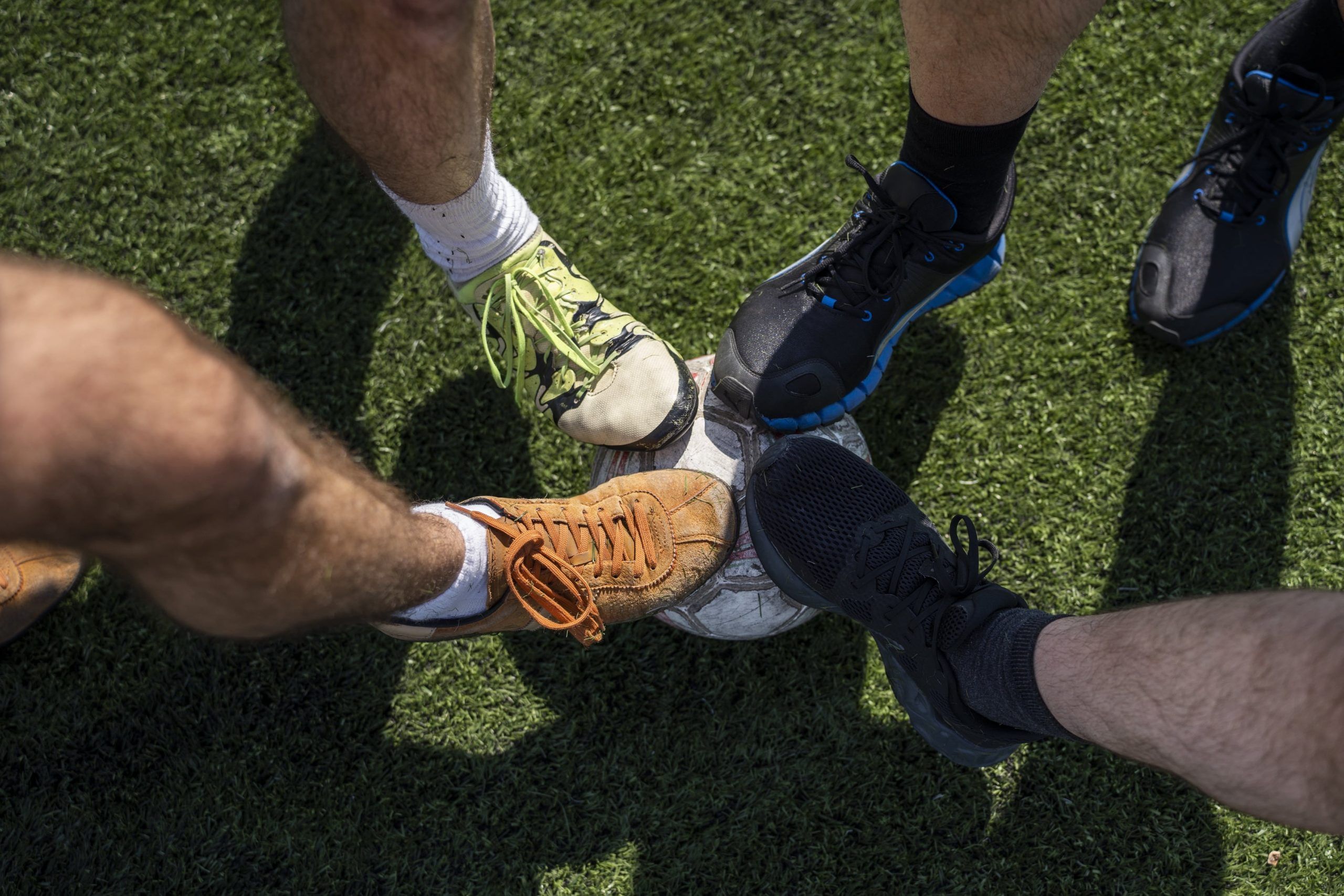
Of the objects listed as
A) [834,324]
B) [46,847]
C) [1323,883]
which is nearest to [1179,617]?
[834,324]

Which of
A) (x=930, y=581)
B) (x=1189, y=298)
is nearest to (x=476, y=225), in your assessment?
(x=930, y=581)

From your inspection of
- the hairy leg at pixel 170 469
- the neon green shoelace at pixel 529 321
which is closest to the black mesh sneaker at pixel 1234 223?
the neon green shoelace at pixel 529 321

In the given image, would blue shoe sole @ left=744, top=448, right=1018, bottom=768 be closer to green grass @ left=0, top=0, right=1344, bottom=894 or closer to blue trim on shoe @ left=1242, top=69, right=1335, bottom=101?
green grass @ left=0, top=0, right=1344, bottom=894

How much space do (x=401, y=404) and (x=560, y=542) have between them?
89 cm

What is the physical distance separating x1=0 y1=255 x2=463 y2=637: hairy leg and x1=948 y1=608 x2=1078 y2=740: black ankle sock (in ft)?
4.21

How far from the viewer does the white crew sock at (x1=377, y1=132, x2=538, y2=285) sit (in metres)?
2.08

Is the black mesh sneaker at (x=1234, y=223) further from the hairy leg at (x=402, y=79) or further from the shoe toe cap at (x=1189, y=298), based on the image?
the hairy leg at (x=402, y=79)

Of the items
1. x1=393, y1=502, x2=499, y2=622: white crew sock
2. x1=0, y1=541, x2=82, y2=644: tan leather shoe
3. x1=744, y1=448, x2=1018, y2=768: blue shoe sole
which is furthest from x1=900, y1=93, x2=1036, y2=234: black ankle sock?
x1=0, y1=541, x2=82, y2=644: tan leather shoe

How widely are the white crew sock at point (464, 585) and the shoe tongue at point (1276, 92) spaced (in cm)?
239

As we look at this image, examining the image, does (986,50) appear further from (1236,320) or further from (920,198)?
(1236,320)

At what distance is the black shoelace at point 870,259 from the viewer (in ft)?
7.29

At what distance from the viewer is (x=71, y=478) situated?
117 cm

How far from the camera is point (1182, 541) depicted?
2.47 m

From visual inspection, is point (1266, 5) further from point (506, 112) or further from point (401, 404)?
point (401, 404)
